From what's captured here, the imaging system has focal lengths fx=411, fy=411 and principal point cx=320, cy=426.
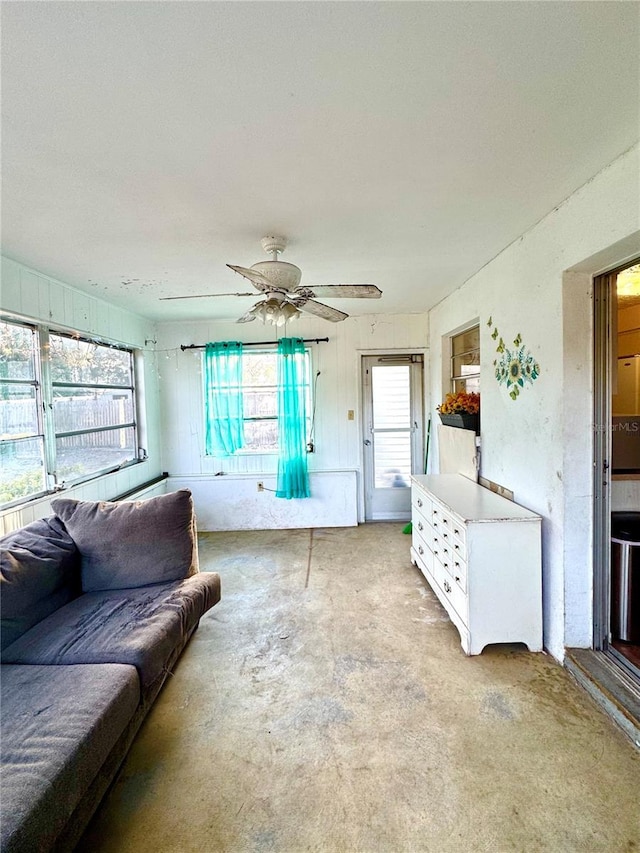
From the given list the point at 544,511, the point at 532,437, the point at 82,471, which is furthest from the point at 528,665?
the point at 82,471

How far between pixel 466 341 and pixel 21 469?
3828 mm

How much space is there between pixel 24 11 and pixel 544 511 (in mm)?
2851

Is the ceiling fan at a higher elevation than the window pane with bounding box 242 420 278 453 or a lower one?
higher

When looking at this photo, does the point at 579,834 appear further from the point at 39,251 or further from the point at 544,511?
the point at 39,251

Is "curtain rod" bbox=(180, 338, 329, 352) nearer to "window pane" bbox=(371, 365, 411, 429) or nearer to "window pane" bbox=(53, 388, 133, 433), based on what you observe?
"window pane" bbox=(371, 365, 411, 429)

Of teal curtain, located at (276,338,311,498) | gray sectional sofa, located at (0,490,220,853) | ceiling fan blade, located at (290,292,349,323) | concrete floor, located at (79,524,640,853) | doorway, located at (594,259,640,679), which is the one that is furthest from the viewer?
teal curtain, located at (276,338,311,498)

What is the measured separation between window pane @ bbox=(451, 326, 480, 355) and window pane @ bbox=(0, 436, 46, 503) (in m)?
3.61

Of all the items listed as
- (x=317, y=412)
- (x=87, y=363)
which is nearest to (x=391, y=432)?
(x=317, y=412)

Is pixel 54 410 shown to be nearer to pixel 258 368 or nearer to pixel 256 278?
pixel 256 278

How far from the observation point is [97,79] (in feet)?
4.01

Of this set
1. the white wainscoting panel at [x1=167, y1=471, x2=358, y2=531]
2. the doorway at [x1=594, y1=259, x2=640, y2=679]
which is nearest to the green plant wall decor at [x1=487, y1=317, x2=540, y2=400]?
the doorway at [x1=594, y1=259, x2=640, y2=679]

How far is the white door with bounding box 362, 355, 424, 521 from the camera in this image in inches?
194

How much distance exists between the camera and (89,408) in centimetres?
360

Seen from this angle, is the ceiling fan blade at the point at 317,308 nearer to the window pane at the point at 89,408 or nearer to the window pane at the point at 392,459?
the window pane at the point at 89,408
